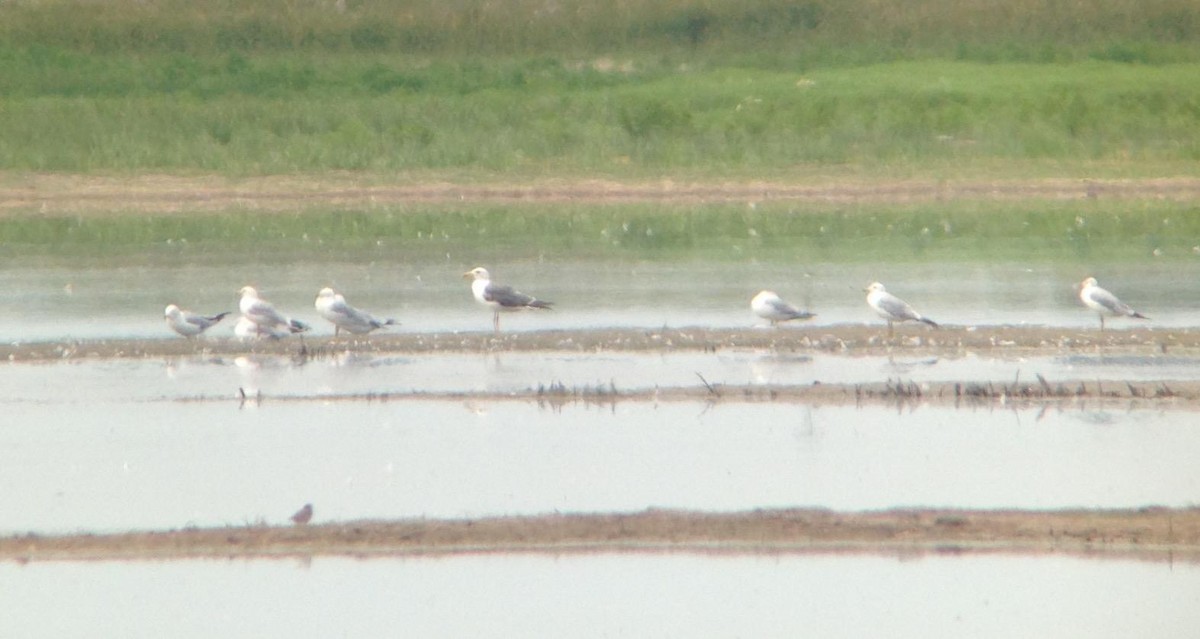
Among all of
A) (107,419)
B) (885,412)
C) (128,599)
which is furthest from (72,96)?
(128,599)

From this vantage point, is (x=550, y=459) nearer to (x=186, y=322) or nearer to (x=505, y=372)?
(x=505, y=372)

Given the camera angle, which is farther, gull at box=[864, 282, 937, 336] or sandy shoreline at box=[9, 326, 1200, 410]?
gull at box=[864, 282, 937, 336]

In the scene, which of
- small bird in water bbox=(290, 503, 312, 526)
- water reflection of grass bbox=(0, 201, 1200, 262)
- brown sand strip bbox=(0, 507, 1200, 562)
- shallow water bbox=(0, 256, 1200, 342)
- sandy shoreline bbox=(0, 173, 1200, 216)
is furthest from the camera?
sandy shoreline bbox=(0, 173, 1200, 216)

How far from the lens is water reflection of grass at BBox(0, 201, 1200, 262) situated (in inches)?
969

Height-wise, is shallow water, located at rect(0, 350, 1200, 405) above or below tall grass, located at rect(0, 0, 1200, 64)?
below

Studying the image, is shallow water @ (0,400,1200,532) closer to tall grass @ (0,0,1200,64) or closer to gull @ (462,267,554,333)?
gull @ (462,267,554,333)

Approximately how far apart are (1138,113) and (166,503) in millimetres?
25039

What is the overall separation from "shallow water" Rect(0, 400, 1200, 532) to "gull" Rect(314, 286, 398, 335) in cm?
301

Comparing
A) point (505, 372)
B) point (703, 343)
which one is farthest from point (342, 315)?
point (703, 343)

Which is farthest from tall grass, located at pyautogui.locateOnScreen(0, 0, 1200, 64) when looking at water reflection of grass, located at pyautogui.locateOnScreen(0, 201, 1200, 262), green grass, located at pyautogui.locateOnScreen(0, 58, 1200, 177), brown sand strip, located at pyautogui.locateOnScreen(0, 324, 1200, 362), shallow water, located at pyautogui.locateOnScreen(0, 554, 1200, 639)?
shallow water, located at pyautogui.locateOnScreen(0, 554, 1200, 639)

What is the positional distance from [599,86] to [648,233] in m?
9.70

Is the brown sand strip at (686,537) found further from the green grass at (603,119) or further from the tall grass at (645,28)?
the tall grass at (645,28)

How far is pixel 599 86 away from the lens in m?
35.7

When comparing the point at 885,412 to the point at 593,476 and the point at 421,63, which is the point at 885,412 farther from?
the point at 421,63
